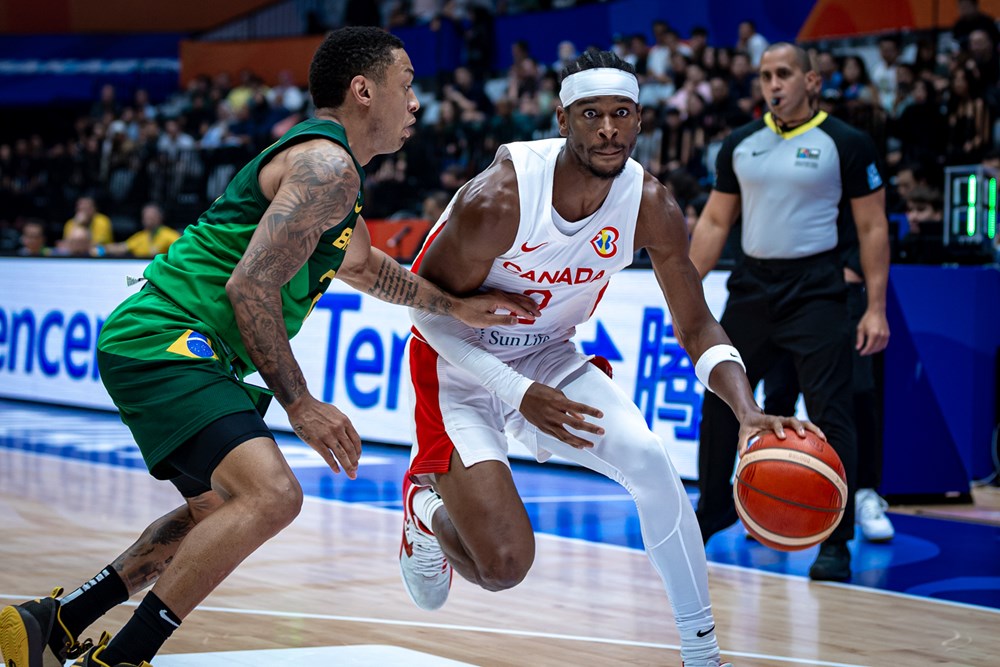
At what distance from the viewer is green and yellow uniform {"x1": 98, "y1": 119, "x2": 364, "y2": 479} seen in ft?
11.2

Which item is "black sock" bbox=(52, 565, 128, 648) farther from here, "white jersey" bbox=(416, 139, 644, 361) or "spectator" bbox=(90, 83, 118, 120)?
"spectator" bbox=(90, 83, 118, 120)

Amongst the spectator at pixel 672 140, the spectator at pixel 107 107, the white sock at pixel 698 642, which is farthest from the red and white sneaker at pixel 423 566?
the spectator at pixel 107 107

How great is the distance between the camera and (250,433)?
3363mm

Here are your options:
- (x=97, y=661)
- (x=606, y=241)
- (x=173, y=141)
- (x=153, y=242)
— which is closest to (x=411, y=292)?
(x=606, y=241)

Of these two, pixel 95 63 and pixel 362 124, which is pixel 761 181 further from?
pixel 95 63

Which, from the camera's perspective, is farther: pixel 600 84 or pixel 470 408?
pixel 470 408

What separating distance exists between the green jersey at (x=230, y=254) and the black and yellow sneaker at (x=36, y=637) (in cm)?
85

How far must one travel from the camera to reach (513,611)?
5016 mm

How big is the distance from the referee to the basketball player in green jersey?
257 centimetres

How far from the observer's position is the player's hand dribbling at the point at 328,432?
3348 millimetres

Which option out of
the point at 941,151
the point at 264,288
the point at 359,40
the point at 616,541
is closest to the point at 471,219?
the point at 359,40

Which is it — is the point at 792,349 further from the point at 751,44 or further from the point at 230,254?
the point at 751,44

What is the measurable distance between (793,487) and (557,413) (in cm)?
70

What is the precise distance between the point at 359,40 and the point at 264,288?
86 centimetres
